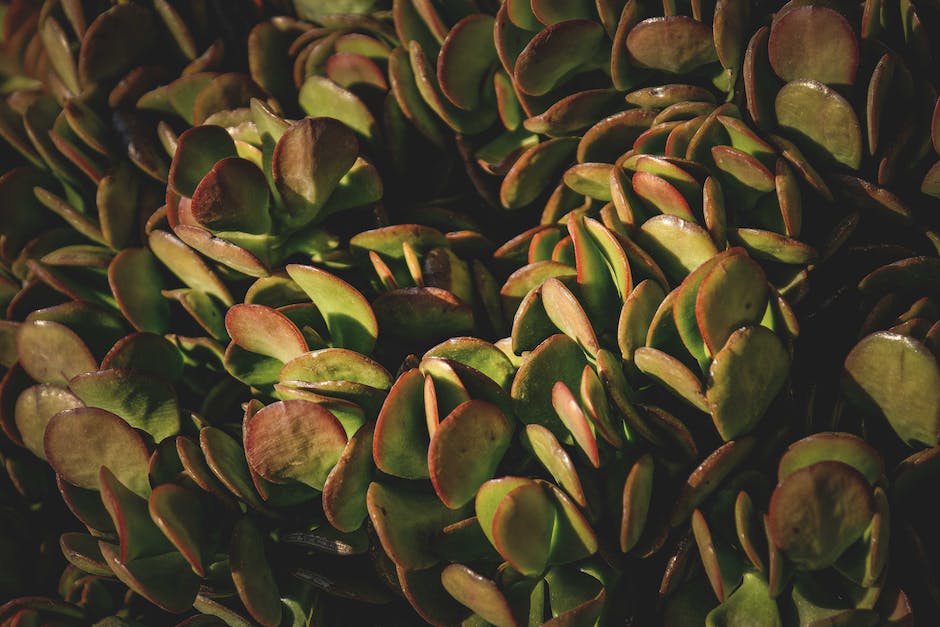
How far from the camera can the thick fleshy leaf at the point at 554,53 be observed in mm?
769

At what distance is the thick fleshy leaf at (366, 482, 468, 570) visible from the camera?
65cm

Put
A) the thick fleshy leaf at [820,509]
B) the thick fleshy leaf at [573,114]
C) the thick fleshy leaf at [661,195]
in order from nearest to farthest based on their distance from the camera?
the thick fleshy leaf at [820,509] < the thick fleshy leaf at [661,195] < the thick fleshy leaf at [573,114]

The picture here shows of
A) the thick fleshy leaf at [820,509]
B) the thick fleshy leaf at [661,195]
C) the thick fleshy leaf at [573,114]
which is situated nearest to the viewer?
the thick fleshy leaf at [820,509]

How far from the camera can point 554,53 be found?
78 cm

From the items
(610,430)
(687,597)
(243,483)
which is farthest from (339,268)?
(687,597)

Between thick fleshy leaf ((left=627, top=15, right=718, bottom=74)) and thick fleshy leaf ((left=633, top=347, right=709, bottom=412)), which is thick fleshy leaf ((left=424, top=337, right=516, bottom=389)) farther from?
thick fleshy leaf ((left=627, top=15, right=718, bottom=74))

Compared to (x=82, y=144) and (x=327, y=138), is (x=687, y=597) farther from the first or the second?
(x=82, y=144)

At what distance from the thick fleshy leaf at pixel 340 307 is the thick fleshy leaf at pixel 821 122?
42 cm

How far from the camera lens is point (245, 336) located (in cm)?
74

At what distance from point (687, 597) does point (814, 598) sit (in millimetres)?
98

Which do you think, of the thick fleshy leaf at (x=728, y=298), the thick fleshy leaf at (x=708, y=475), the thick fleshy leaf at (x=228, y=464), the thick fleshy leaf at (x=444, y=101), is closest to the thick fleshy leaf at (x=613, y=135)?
the thick fleshy leaf at (x=444, y=101)

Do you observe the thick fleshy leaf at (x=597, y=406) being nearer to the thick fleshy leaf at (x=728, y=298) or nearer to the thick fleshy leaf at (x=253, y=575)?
the thick fleshy leaf at (x=728, y=298)

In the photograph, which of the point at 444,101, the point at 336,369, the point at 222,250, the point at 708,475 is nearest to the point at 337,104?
the point at 444,101

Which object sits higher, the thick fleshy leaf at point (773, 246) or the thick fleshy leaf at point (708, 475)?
the thick fleshy leaf at point (773, 246)
